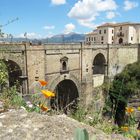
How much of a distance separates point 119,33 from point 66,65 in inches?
1542

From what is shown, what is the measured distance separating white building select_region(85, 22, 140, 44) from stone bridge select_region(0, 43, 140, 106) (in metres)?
23.3

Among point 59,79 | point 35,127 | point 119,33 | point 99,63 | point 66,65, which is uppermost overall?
point 119,33

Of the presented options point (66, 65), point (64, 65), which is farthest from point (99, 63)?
point (64, 65)

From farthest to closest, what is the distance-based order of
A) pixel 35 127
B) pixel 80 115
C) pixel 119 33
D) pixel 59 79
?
pixel 119 33 → pixel 59 79 → pixel 80 115 → pixel 35 127

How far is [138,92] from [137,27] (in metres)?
34.1

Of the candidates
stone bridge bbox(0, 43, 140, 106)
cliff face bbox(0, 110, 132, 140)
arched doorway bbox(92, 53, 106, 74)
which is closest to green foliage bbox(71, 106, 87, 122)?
cliff face bbox(0, 110, 132, 140)

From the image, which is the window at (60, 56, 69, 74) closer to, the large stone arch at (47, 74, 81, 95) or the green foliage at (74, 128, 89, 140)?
the large stone arch at (47, 74, 81, 95)

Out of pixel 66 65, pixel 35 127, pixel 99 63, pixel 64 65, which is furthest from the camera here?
pixel 99 63

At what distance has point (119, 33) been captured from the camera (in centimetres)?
6462

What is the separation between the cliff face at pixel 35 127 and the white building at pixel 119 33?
60.4 meters

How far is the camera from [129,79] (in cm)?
3719

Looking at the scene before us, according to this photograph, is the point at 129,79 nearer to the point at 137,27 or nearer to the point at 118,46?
the point at 118,46

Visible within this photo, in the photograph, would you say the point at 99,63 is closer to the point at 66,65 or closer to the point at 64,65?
the point at 66,65

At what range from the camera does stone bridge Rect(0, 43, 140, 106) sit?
23188 millimetres
